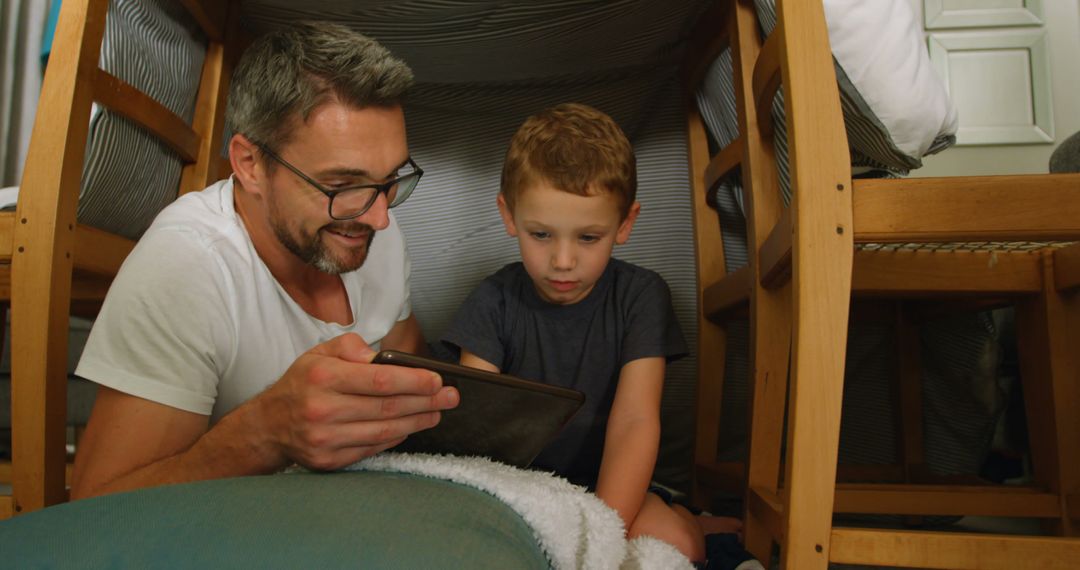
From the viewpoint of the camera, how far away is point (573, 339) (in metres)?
1.25

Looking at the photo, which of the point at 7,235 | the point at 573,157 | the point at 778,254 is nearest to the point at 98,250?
the point at 7,235

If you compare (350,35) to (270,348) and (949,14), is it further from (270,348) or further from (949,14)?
(949,14)

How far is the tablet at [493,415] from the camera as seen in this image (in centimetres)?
71

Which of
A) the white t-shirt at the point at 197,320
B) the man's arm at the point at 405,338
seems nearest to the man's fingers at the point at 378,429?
the white t-shirt at the point at 197,320

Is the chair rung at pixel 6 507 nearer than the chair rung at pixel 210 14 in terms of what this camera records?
Yes

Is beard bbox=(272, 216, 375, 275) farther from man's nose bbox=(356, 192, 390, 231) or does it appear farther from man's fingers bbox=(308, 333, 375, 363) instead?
man's fingers bbox=(308, 333, 375, 363)

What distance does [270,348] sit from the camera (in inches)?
39.5

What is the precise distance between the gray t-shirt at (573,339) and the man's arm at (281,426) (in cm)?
46

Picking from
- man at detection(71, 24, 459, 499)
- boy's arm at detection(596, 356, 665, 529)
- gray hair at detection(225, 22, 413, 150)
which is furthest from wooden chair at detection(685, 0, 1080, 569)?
gray hair at detection(225, 22, 413, 150)

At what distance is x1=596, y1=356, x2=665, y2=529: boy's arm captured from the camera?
1044 millimetres

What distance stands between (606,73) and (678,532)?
85 cm

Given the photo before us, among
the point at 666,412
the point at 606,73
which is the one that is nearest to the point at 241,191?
the point at 606,73

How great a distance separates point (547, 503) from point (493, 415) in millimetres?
110

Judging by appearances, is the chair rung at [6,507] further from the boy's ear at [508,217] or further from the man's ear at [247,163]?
the boy's ear at [508,217]
